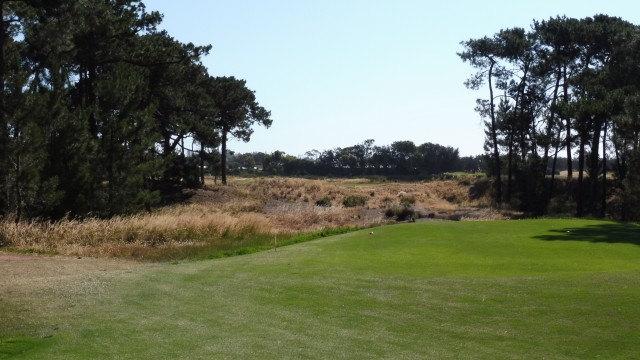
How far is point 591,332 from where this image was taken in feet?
32.6

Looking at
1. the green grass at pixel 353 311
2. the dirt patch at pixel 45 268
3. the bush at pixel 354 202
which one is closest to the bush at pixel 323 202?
the bush at pixel 354 202

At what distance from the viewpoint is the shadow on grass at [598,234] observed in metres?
22.2

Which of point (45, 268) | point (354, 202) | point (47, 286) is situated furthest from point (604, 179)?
point (47, 286)

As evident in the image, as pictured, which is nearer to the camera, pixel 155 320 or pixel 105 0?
pixel 155 320

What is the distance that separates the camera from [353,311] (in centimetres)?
1166

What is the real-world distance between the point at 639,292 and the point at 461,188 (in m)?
66.1

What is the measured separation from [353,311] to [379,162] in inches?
5760

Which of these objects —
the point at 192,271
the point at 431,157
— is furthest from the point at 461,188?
the point at 431,157

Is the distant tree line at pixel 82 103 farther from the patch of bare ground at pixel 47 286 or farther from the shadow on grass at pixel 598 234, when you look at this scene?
the shadow on grass at pixel 598 234

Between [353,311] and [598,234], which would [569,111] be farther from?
[353,311]

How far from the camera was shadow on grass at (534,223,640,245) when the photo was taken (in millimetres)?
22156

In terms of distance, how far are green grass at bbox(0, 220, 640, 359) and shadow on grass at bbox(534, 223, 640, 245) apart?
360cm

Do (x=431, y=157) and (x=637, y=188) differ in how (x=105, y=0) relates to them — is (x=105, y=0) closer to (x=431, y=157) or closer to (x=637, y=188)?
(x=637, y=188)

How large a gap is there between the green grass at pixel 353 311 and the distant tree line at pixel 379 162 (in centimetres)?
12954
